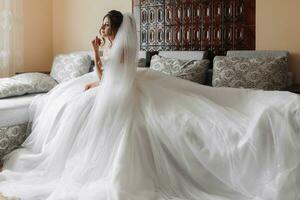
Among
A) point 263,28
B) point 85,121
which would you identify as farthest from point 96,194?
point 263,28

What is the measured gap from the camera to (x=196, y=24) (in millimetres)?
3688

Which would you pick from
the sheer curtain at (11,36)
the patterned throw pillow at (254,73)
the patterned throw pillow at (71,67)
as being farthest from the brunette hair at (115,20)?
the sheer curtain at (11,36)

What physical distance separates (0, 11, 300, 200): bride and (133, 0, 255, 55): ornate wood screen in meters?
0.99

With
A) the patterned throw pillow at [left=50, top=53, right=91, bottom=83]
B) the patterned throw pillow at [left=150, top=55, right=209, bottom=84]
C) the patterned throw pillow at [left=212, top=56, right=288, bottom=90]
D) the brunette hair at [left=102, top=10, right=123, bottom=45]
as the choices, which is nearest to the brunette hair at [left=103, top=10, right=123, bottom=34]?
the brunette hair at [left=102, top=10, right=123, bottom=45]

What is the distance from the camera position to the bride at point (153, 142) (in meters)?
2.11

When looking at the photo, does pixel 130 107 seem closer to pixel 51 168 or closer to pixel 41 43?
pixel 51 168

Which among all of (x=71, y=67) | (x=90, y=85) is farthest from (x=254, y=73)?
(x=71, y=67)

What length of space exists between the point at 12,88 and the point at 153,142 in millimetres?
1598

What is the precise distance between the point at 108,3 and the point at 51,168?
236 cm

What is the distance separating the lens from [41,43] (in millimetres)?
4664

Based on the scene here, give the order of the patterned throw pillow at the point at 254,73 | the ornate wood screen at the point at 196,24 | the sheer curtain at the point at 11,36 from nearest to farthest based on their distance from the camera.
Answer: the patterned throw pillow at the point at 254,73
the ornate wood screen at the point at 196,24
the sheer curtain at the point at 11,36

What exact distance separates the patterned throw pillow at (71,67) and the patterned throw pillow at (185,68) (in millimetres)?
860

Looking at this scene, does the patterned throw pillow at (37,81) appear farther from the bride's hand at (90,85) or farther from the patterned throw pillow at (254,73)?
the patterned throw pillow at (254,73)

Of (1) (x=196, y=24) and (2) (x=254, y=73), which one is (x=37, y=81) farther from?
(2) (x=254, y=73)
